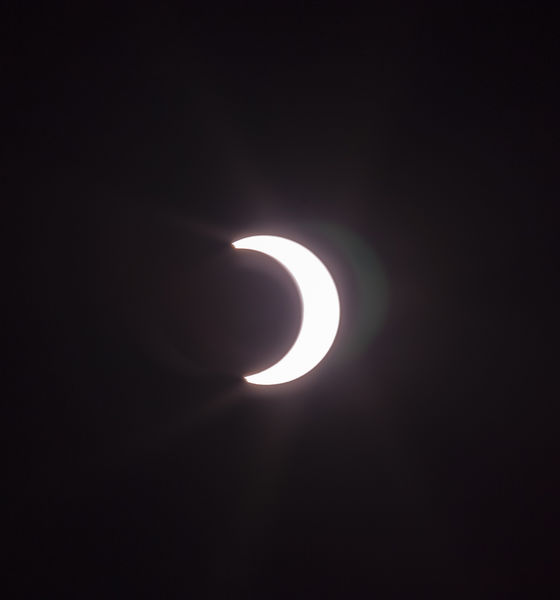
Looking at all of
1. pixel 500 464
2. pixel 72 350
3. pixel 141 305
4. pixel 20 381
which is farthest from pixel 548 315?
pixel 20 381

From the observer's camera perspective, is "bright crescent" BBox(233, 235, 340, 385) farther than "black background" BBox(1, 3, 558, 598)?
Yes

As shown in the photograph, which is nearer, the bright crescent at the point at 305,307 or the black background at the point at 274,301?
the black background at the point at 274,301

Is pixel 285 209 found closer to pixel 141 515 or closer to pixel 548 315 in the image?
pixel 548 315

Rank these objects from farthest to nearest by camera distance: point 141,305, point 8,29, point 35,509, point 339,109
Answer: point 35,509
point 141,305
point 339,109
point 8,29
